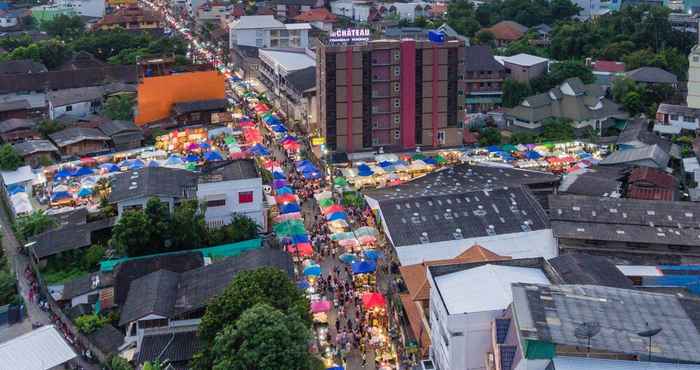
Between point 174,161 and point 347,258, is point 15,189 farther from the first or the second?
point 347,258

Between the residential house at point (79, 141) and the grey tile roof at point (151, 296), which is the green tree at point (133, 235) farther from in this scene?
the residential house at point (79, 141)

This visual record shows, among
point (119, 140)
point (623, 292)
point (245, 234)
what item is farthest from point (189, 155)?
point (623, 292)

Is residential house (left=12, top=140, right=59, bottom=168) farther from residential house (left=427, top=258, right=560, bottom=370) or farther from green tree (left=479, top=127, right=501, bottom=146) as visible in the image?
residential house (left=427, top=258, right=560, bottom=370)

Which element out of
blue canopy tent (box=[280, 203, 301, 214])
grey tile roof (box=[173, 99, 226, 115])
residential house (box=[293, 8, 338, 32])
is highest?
residential house (box=[293, 8, 338, 32])

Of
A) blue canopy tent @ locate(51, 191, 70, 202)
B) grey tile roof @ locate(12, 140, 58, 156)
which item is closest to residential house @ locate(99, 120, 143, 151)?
grey tile roof @ locate(12, 140, 58, 156)

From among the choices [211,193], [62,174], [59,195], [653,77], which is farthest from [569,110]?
[59,195]

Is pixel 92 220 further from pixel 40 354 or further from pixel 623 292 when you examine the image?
pixel 623 292
